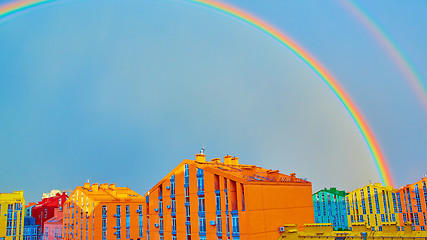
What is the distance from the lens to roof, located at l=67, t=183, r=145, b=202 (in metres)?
73.9

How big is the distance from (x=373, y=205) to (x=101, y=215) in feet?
216

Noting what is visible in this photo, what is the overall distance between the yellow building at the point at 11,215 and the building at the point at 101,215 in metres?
13.1

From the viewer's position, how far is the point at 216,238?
4344 cm

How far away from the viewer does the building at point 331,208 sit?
102625mm

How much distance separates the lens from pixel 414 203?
82250mm

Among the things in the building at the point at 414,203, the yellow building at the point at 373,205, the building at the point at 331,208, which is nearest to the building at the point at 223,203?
the building at the point at 414,203

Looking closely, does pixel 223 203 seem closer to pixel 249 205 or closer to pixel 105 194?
pixel 249 205

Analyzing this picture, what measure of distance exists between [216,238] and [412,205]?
59.3 meters

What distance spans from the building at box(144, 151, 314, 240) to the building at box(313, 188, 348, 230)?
2319 inches

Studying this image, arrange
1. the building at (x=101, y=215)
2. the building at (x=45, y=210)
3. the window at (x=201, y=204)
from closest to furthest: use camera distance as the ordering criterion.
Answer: the window at (x=201, y=204)
the building at (x=101, y=215)
the building at (x=45, y=210)

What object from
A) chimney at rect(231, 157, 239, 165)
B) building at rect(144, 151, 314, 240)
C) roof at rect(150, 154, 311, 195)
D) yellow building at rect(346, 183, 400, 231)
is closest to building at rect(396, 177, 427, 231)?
yellow building at rect(346, 183, 400, 231)

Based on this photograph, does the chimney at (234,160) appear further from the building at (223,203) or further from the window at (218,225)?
the window at (218,225)

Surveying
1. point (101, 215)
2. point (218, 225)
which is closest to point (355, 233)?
point (218, 225)

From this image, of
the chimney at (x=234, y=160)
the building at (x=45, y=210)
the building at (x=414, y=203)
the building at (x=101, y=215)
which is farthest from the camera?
the building at (x=45, y=210)
